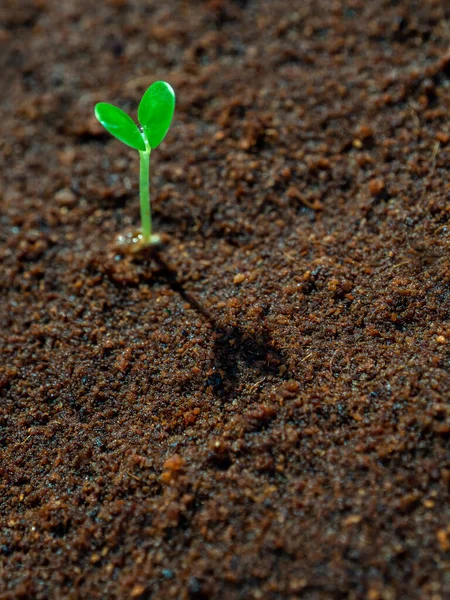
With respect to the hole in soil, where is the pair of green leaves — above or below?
above

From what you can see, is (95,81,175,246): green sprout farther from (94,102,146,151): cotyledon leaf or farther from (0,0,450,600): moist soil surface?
(0,0,450,600): moist soil surface

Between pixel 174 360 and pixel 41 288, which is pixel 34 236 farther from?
pixel 174 360

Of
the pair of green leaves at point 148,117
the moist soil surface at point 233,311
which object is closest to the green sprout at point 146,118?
the pair of green leaves at point 148,117

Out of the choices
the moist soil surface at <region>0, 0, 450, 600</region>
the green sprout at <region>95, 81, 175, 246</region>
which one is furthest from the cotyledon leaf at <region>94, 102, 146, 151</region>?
the moist soil surface at <region>0, 0, 450, 600</region>

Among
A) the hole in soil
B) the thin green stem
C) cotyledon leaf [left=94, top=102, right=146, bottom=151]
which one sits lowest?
→ the hole in soil

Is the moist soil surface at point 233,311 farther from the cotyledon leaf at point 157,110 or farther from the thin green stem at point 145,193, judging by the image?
the cotyledon leaf at point 157,110

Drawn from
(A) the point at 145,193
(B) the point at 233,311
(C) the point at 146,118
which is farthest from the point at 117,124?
(B) the point at 233,311

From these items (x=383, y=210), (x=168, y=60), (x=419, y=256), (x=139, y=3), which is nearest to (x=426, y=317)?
(x=419, y=256)

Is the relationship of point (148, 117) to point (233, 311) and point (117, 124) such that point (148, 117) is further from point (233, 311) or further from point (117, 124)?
point (233, 311)
